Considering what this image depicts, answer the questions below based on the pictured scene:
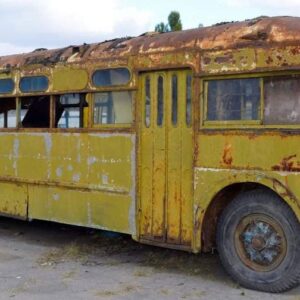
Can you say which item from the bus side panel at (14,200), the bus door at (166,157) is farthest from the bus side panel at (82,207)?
the bus door at (166,157)

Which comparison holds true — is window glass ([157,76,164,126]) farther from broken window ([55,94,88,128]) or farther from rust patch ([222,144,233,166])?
broken window ([55,94,88,128])

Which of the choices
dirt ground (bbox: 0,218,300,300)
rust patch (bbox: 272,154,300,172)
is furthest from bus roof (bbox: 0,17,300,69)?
dirt ground (bbox: 0,218,300,300)

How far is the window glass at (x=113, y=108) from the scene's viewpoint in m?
6.86

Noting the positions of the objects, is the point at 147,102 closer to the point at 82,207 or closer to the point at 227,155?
the point at 227,155

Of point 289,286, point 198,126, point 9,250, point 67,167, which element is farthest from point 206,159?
point 9,250

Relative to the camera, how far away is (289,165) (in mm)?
5582

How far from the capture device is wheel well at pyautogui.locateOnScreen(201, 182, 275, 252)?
6094mm

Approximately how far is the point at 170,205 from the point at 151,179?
14.0 inches

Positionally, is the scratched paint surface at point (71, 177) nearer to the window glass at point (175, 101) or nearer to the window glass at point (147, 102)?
the window glass at point (147, 102)

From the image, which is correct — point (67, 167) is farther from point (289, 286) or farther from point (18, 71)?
point (289, 286)

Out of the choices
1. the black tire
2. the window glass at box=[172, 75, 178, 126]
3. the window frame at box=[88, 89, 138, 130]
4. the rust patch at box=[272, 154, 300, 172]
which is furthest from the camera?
the window frame at box=[88, 89, 138, 130]

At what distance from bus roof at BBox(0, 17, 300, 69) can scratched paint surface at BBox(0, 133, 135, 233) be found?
92 centimetres

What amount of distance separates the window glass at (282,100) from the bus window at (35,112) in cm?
304

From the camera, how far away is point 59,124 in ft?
25.1
